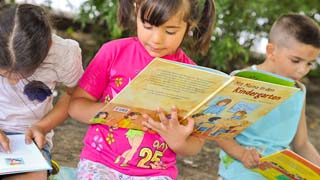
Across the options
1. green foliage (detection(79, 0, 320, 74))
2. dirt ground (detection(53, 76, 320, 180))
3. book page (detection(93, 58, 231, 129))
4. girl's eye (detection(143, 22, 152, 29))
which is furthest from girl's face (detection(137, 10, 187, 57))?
green foliage (detection(79, 0, 320, 74))

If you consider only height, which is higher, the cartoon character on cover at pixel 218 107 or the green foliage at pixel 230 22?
the cartoon character on cover at pixel 218 107

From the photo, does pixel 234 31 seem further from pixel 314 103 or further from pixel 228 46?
pixel 314 103

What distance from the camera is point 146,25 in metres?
2.19

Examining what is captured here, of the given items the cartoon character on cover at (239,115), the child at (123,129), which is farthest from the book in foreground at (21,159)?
the cartoon character on cover at (239,115)

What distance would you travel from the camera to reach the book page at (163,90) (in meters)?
1.97

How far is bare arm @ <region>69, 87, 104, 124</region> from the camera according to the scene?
2.27 metres

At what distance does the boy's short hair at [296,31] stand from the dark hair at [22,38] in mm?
1170

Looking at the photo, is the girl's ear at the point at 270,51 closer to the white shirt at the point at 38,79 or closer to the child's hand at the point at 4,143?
the white shirt at the point at 38,79

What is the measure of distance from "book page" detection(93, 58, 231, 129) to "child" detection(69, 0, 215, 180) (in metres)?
0.12

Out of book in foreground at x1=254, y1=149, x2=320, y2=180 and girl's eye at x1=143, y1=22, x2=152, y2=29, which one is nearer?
girl's eye at x1=143, y1=22, x2=152, y2=29

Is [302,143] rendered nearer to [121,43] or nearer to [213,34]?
[121,43]

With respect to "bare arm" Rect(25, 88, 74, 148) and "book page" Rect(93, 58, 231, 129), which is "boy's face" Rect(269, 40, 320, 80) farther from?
"bare arm" Rect(25, 88, 74, 148)

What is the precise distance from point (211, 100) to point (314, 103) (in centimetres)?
352

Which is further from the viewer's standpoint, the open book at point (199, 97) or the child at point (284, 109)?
the child at point (284, 109)
